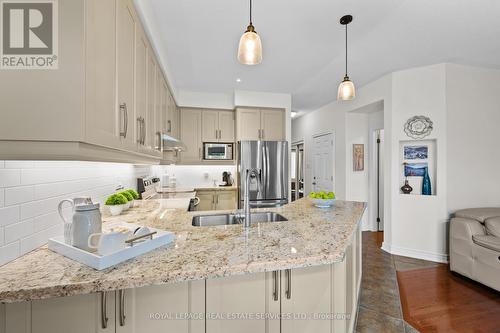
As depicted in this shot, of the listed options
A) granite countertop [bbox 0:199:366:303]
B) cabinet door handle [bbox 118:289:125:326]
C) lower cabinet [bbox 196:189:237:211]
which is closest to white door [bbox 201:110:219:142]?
lower cabinet [bbox 196:189:237:211]

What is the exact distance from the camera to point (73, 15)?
835mm

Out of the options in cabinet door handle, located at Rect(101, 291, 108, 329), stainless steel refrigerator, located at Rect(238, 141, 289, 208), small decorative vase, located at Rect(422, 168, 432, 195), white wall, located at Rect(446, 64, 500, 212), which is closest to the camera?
cabinet door handle, located at Rect(101, 291, 108, 329)

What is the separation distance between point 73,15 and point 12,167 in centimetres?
67

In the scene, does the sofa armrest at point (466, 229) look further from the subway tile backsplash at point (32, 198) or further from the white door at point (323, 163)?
the subway tile backsplash at point (32, 198)

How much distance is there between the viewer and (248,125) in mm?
4262

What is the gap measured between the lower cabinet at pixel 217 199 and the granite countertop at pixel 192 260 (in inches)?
107

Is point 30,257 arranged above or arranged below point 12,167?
below

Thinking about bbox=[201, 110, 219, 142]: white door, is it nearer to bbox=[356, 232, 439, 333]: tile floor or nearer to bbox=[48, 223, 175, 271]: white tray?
bbox=[356, 232, 439, 333]: tile floor

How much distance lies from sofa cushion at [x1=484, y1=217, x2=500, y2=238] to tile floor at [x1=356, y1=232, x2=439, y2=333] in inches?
33.4

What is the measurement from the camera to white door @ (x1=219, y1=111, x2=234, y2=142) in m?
4.46

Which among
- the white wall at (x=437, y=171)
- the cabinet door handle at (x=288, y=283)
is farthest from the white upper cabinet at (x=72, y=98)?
the white wall at (x=437, y=171)

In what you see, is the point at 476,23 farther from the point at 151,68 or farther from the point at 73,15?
the point at 73,15

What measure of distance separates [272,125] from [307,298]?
3.50m

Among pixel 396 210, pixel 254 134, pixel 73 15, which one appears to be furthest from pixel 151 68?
pixel 396 210
